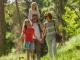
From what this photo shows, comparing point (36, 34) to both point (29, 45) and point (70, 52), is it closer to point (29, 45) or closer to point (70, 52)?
point (29, 45)

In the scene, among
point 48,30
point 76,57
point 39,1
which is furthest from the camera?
point 39,1

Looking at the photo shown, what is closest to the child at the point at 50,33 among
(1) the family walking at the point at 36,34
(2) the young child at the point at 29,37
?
(1) the family walking at the point at 36,34

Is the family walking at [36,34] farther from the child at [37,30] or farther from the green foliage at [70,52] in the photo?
the green foliage at [70,52]

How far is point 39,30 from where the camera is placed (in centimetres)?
1194

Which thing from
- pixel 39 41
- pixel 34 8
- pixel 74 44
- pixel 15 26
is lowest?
pixel 15 26

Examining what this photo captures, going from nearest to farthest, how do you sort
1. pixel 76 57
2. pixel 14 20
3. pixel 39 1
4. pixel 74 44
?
pixel 76 57 < pixel 74 44 < pixel 14 20 < pixel 39 1

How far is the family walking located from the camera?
1120 cm

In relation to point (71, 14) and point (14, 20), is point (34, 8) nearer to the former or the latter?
point (71, 14)

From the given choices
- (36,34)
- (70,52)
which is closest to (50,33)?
(36,34)

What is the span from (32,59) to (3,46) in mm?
9742

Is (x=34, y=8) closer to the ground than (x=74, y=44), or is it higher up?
higher up

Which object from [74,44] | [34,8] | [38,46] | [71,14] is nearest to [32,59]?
[38,46]

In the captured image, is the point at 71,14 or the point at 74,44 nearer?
the point at 74,44

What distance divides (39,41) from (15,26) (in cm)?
3584
